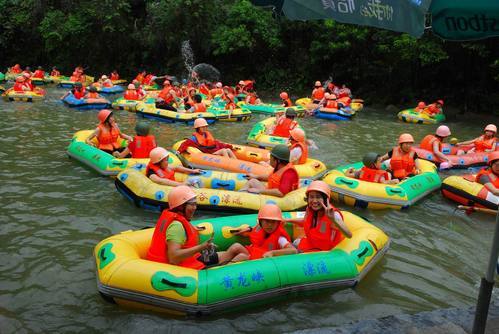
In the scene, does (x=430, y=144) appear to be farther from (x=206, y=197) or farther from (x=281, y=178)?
(x=206, y=197)

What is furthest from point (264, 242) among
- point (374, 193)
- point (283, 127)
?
point (283, 127)

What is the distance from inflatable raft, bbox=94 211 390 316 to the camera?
13.1 feet

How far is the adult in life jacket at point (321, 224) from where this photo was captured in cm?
459

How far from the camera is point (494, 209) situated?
6730mm

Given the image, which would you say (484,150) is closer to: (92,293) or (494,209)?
(494,209)

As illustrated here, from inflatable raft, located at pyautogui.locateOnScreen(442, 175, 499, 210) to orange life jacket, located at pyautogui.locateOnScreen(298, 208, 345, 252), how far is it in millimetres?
3187

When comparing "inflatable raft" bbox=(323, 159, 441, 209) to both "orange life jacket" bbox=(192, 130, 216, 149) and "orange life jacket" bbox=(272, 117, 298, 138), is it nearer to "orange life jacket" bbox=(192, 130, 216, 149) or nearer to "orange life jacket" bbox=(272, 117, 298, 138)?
"orange life jacket" bbox=(192, 130, 216, 149)

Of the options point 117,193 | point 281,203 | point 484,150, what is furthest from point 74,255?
point 484,150

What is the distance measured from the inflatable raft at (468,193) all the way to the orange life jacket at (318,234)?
10.5ft

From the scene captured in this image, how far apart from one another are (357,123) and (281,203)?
9.79 meters

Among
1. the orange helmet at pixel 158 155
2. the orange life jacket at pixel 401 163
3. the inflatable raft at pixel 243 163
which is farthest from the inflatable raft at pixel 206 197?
the orange life jacket at pixel 401 163

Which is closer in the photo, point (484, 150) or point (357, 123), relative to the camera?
point (484, 150)

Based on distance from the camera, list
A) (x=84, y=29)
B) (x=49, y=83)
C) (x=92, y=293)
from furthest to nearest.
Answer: (x=84, y=29) → (x=49, y=83) → (x=92, y=293)

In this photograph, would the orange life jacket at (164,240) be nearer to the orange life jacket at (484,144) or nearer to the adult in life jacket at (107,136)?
the adult in life jacket at (107,136)
